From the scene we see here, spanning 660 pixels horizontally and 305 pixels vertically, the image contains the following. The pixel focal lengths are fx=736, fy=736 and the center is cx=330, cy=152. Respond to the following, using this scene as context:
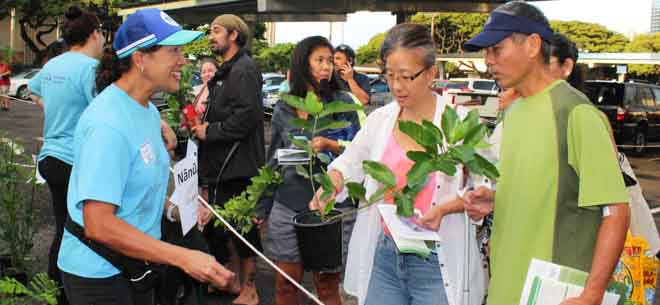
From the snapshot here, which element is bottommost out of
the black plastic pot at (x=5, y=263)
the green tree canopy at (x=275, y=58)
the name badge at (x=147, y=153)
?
the green tree canopy at (x=275, y=58)

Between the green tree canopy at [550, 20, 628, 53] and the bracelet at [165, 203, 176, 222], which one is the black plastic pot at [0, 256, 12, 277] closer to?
the bracelet at [165, 203, 176, 222]

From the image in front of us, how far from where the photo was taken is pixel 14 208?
190 inches

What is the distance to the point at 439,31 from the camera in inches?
3150

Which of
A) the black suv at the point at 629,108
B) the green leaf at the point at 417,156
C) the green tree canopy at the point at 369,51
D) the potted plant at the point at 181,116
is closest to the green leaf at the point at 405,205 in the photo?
the green leaf at the point at 417,156

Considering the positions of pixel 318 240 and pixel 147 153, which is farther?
pixel 318 240

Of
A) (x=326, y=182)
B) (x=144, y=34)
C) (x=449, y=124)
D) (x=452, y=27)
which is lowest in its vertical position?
(x=452, y=27)

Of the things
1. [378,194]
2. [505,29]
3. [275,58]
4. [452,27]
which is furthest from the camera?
[452,27]

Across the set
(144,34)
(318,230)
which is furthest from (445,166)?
(144,34)

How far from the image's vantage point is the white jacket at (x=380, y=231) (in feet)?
9.27

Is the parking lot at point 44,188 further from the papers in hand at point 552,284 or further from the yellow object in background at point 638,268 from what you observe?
the papers in hand at point 552,284

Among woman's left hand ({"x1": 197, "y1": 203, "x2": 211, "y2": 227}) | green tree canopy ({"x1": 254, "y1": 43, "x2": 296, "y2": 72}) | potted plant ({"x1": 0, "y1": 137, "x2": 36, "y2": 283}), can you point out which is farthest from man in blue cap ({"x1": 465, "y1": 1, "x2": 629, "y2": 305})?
green tree canopy ({"x1": 254, "y1": 43, "x2": 296, "y2": 72})

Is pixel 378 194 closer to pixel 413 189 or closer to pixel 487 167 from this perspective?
pixel 413 189

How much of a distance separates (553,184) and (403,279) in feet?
2.84

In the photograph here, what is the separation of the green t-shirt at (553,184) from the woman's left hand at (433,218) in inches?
11.4
